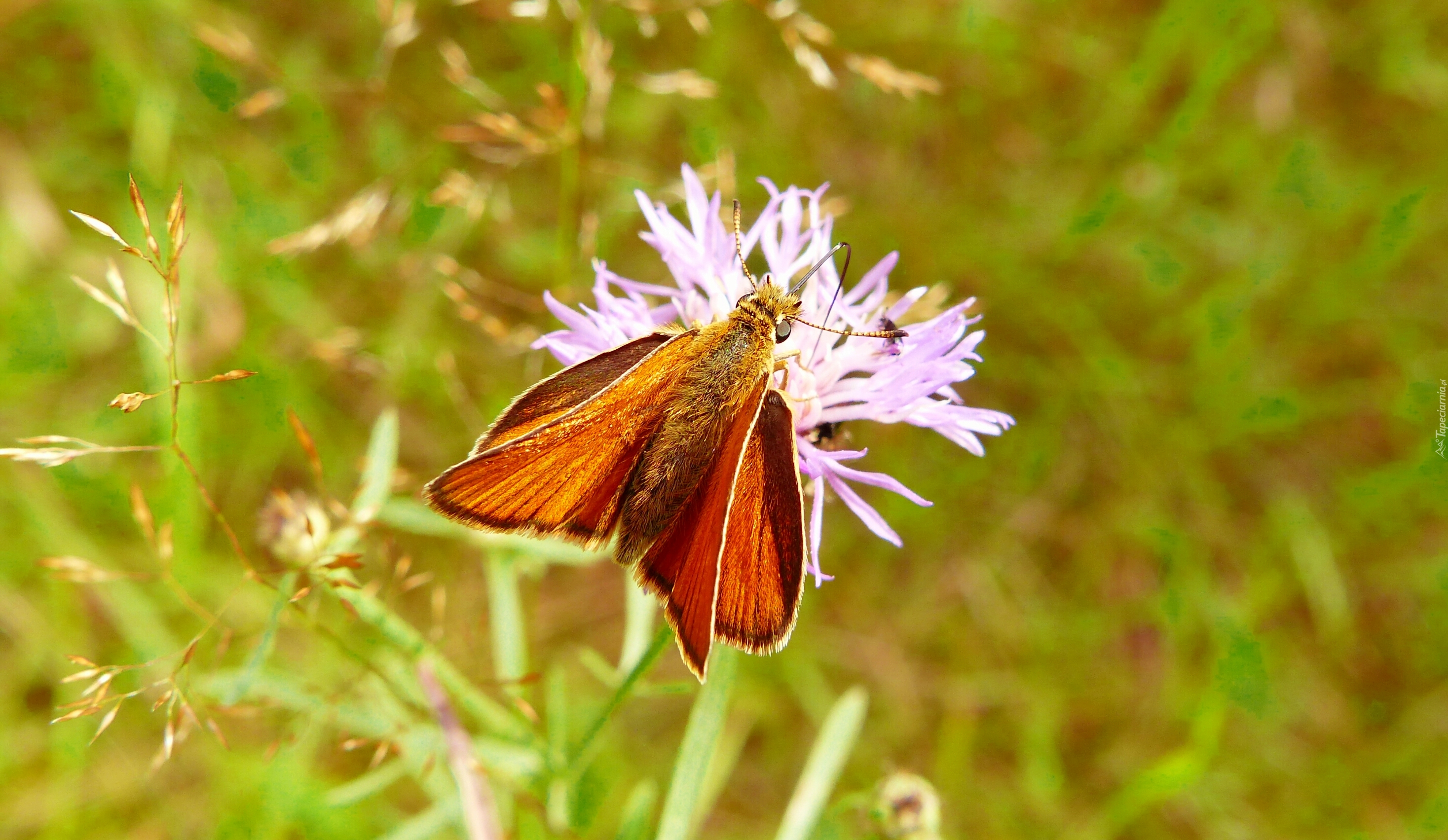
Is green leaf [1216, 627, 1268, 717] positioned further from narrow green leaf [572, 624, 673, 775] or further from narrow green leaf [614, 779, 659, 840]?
narrow green leaf [572, 624, 673, 775]

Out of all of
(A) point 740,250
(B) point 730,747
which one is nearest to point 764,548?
(A) point 740,250

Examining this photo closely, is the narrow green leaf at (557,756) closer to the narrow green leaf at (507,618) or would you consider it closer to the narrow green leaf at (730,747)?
the narrow green leaf at (507,618)

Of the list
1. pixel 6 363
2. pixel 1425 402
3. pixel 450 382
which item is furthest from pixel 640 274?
pixel 1425 402

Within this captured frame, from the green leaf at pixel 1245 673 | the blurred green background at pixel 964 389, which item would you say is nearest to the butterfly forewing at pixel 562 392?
the blurred green background at pixel 964 389

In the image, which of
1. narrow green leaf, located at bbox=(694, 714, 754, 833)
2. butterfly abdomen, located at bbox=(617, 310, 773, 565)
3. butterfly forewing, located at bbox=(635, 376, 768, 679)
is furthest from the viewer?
narrow green leaf, located at bbox=(694, 714, 754, 833)

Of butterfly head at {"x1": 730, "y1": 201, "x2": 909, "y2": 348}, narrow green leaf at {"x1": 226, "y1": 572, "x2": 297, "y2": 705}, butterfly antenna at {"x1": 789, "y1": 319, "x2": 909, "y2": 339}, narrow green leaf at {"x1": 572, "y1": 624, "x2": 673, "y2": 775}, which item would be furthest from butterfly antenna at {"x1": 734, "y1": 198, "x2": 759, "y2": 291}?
narrow green leaf at {"x1": 226, "y1": 572, "x2": 297, "y2": 705}

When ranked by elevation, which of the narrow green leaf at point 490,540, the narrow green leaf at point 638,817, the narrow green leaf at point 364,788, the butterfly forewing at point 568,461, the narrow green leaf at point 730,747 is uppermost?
the butterfly forewing at point 568,461

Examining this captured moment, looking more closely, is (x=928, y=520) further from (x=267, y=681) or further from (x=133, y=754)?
(x=133, y=754)
